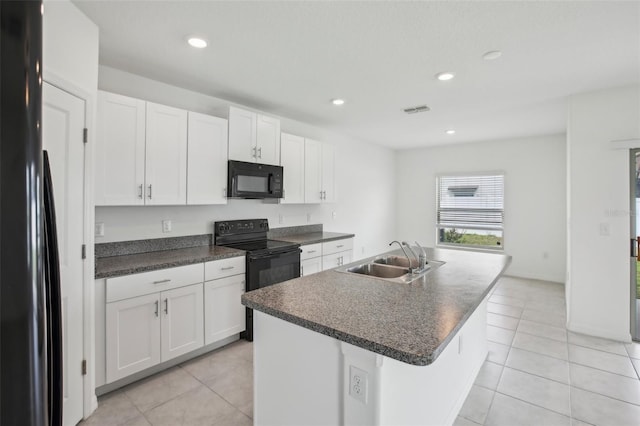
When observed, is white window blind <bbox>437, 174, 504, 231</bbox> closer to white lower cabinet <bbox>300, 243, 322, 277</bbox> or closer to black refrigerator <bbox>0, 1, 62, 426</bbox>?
white lower cabinet <bbox>300, 243, 322, 277</bbox>

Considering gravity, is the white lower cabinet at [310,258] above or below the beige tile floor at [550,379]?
above

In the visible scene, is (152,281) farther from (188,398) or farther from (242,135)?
(242,135)

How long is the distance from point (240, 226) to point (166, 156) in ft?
3.85

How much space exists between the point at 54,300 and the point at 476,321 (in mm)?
2602

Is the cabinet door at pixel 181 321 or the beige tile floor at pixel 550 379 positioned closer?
the beige tile floor at pixel 550 379

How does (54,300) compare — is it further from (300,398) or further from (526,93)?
(526,93)

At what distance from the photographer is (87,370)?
79.2 inches

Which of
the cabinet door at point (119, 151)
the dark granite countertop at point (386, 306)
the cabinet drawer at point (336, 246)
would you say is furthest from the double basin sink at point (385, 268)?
the cabinet door at point (119, 151)

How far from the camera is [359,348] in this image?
4.04ft

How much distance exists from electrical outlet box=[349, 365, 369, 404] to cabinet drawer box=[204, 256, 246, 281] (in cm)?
181

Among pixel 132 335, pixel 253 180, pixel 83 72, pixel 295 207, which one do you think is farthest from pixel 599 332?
pixel 83 72

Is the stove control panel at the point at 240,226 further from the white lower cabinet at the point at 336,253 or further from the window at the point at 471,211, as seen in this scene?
the window at the point at 471,211

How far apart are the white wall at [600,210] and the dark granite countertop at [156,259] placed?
3473 mm

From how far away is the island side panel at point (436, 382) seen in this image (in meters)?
1.30
